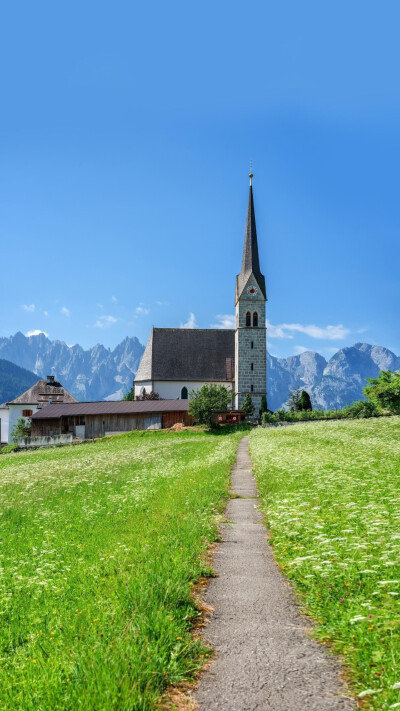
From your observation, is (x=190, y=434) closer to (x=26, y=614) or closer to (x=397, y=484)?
(x=397, y=484)

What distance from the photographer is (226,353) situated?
291 ft

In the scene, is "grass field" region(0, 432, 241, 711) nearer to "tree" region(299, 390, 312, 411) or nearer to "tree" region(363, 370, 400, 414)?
"tree" region(363, 370, 400, 414)

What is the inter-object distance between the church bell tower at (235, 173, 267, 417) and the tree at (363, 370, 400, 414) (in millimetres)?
25620

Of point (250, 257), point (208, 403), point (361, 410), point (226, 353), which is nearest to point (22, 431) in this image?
point (226, 353)

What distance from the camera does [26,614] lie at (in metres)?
6.98

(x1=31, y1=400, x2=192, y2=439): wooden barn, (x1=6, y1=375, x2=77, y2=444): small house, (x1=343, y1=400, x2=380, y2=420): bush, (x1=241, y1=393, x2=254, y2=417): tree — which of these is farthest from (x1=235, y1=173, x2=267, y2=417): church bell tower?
(x1=6, y1=375, x2=77, y2=444): small house

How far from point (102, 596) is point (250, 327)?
2991 inches

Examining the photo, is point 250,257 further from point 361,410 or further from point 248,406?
point 361,410

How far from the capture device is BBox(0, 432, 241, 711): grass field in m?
4.50

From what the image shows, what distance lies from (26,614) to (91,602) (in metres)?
1.09

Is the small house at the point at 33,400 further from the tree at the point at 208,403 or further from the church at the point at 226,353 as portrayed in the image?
the tree at the point at 208,403

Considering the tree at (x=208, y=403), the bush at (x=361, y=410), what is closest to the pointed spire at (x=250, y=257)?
the bush at (x=361, y=410)

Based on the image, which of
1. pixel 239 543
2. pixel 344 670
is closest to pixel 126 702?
pixel 344 670

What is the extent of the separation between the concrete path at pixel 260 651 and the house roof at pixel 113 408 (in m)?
59.7
